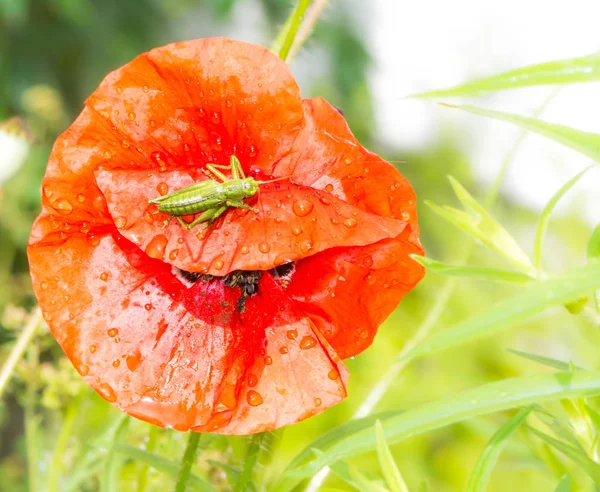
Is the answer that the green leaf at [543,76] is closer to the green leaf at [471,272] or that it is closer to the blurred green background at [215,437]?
the green leaf at [471,272]

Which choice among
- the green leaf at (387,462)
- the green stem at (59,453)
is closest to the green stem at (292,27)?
the green leaf at (387,462)

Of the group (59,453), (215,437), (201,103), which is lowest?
(59,453)

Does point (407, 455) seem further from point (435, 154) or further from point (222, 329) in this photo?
point (435, 154)

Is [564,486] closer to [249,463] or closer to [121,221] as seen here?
[249,463]

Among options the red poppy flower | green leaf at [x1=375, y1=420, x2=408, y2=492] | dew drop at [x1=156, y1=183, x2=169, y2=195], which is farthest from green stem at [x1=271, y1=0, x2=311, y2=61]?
green leaf at [x1=375, y1=420, x2=408, y2=492]

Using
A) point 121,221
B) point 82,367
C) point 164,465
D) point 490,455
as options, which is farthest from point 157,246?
point 490,455

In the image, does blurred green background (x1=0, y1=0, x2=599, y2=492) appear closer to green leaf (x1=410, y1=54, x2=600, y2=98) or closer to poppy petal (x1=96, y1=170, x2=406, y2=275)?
poppy petal (x1=96, y1=170, x2=406, y2=275)
